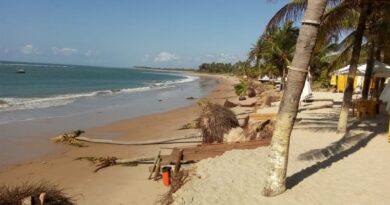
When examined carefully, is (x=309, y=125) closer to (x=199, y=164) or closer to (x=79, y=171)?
(x=199, y=164)

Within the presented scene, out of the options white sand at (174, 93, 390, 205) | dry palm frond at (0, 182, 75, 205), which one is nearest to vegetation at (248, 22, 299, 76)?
white sand at (174, 93, 390, 205)

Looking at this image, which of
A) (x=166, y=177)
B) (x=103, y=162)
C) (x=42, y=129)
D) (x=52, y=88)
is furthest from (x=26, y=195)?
(x=52, y=88)

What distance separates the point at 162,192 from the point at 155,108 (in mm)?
17397

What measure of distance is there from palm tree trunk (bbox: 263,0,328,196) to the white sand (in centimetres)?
46

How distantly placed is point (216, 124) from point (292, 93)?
6.65 metres

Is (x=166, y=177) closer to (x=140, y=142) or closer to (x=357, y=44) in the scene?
(x=140, y=142)

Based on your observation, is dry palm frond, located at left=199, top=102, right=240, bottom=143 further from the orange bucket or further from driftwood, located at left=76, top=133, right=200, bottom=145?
the orange bucket

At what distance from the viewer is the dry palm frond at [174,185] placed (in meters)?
6.91

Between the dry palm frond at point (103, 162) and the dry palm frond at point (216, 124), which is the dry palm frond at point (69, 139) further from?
the dry palm frond at point (216, 124)

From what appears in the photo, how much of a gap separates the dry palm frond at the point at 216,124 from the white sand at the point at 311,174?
2411mm

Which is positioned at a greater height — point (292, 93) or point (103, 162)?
point (292, 93)

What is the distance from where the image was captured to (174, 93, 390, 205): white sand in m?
6.23

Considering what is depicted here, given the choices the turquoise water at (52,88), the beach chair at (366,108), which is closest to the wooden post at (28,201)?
the beach chair at (366,108)

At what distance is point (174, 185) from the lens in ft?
24.6
